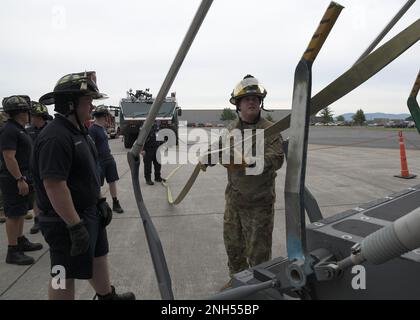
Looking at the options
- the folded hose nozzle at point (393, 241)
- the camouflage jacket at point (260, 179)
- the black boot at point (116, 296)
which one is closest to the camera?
the folded hose nozzle at point (393, 241)

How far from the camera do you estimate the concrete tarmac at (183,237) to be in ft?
10.5

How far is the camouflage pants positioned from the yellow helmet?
87cm

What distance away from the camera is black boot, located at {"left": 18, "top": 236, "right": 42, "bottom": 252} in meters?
3.96

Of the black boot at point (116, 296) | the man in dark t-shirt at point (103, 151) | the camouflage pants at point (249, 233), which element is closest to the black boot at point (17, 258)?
the black boot at point (116, 296)

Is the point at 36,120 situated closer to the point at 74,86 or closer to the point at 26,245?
the point at 26,245

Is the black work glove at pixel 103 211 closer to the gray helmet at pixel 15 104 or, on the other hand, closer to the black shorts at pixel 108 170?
the gray helmet at pixel 15 104

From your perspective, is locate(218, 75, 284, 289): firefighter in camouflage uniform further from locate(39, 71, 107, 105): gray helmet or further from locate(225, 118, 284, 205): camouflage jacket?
locate(39, 71, 107, 105): gray helmet

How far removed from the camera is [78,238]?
2.21 metres

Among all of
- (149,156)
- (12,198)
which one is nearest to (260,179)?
(12,198)

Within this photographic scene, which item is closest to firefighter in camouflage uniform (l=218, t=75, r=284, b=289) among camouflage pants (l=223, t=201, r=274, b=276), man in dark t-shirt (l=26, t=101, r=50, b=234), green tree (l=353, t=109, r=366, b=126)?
camouflage pants (l=223, t=201, r=274, b=276)

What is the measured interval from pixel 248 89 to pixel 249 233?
114 centimetres

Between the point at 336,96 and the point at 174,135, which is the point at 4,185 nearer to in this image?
the point at 336,96

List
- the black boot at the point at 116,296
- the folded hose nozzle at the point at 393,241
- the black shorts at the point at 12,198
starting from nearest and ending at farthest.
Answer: the folded hose nozzle at the point at 393,241 < the black boot at the point at 116,296 < the black shorts at the point at 12,198

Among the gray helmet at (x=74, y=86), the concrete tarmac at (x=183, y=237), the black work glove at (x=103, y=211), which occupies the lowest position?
the concrete tarmac at (x=183, y=237)
